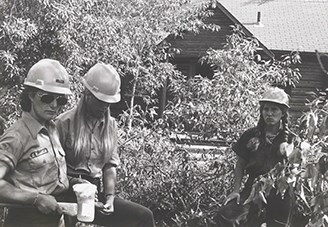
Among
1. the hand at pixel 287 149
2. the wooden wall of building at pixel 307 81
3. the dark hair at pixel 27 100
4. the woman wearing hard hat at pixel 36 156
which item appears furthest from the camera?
the wooden wall of building at pixel 307 81

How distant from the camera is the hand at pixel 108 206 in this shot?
429cm

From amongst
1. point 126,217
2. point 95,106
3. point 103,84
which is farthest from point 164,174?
point 103,84

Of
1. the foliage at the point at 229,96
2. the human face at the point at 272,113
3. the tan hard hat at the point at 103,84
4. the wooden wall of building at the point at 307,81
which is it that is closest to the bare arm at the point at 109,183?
the tan hard hat at the point at 103,84

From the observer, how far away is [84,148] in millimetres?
4316

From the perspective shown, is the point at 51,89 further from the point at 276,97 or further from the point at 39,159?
the point at 276,97

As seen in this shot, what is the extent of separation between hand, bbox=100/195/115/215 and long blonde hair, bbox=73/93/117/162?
28 centimetres

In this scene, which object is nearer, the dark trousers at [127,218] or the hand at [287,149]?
the hand at [287,149]

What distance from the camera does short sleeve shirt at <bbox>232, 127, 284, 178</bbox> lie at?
16.5 ft

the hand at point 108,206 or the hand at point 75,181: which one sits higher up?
the hand at point 75,181

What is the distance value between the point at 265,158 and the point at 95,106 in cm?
160

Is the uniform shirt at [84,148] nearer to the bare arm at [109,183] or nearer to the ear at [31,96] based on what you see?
the bare arm at [109,183]

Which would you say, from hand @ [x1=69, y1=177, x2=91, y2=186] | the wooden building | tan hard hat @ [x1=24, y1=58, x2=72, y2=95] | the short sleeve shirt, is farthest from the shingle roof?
tan hard hat @ [x1=24, y1=58, x2=72, y2=95]

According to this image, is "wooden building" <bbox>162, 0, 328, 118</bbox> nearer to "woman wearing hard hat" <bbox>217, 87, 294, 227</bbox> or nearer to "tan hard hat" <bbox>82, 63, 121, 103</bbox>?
"woman wearing hard hat" <bbox>217, 87, 294, 227</bbox>

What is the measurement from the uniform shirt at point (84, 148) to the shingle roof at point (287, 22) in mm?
16309
